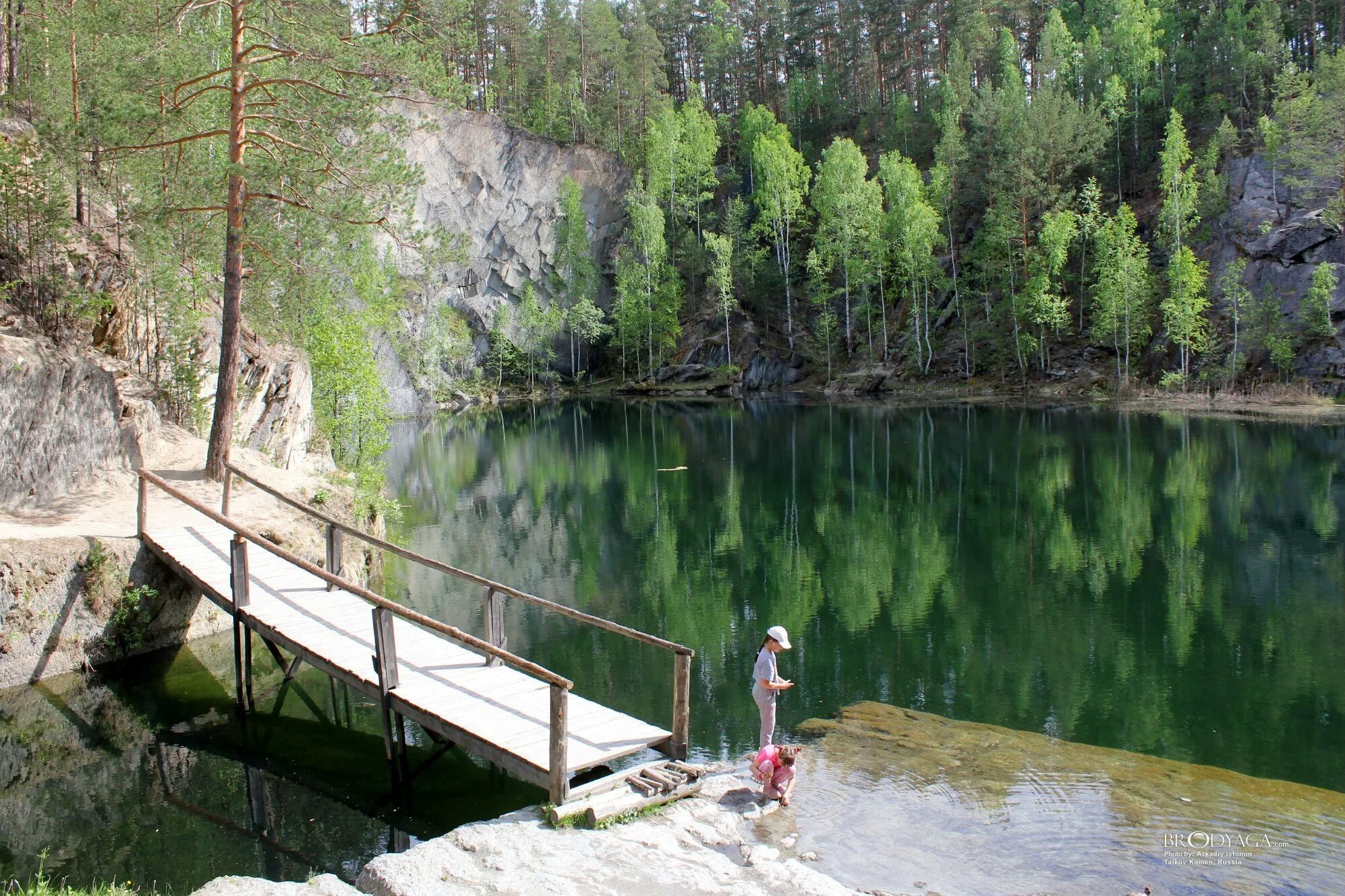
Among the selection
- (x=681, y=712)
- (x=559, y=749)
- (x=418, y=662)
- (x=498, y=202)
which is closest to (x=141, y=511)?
(x=418, y=662)

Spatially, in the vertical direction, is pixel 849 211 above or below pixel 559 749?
above

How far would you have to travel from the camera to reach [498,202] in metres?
73.2

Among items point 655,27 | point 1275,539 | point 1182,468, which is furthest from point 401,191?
point 655,27

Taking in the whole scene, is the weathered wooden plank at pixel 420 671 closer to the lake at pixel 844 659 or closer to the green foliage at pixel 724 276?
the lake at pixel 844 659

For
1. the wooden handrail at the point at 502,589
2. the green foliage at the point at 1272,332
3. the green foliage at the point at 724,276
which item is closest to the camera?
the wooden handrail at the point at 502,589

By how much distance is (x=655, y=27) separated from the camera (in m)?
91.8

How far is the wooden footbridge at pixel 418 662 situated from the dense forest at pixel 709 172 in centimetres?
487

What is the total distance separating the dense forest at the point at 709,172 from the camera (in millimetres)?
16531

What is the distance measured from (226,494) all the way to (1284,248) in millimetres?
51300

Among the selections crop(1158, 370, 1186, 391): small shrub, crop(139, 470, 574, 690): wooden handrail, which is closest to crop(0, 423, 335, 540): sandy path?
crop(139, 470, 574, 690): wooden handrail

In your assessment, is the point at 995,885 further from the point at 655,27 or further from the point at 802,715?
the point at 655,27

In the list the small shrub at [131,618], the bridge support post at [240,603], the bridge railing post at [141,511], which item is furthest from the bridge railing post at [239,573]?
the bridge railing post at [141,511]

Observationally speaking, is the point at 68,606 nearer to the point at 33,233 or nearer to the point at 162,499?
the point at 162,499

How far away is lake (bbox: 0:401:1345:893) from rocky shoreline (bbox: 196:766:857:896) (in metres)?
0.74
